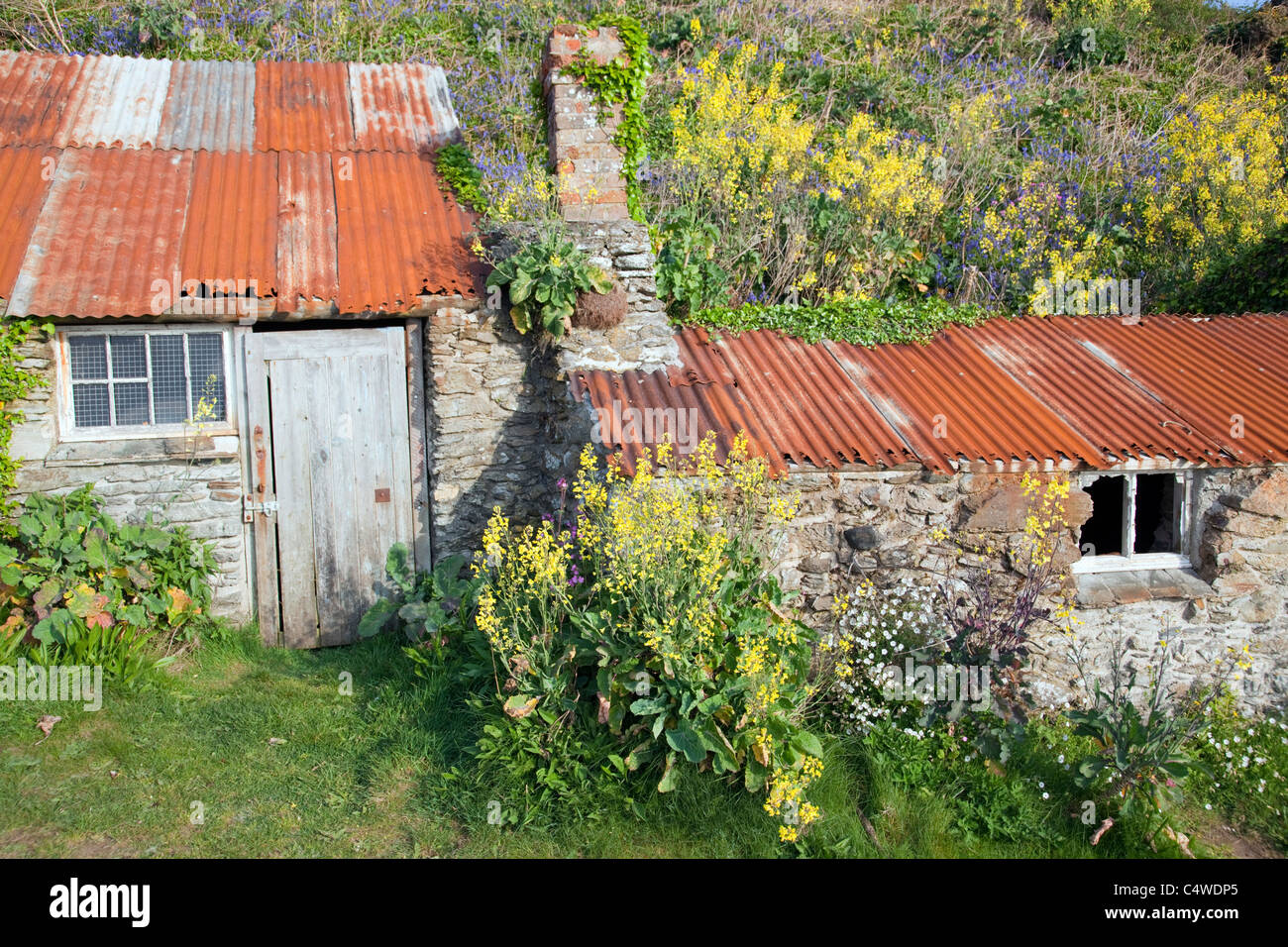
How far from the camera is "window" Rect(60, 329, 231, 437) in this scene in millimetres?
6395

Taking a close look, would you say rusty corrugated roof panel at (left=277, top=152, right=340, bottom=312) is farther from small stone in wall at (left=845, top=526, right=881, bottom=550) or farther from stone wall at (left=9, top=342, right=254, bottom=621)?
small stone in wall at (left=845, top=526, right=881, bottom=550)

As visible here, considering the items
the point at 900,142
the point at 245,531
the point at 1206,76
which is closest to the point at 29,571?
the point at 245,531

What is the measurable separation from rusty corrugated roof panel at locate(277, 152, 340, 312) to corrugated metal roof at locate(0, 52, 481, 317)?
1 cm

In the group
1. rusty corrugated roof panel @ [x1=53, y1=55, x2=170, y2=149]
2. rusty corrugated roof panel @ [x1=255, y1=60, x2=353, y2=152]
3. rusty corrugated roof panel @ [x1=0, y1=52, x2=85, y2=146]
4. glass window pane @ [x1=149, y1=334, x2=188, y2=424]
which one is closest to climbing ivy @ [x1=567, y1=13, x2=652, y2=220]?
rusty corrugated roof panel @ [x1=255, y1=60, x2=353, y2=152]

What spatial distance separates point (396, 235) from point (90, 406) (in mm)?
2728

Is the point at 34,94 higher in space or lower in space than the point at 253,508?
higher

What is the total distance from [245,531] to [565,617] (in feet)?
10.3

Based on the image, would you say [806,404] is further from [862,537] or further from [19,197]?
[19,197]

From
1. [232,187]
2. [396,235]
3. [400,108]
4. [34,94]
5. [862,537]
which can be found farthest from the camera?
[400,108]

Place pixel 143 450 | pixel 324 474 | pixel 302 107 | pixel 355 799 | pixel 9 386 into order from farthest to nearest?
pixel 302 107
pixel 324 474
pixel 143 450
pixel 9 386
pixel 355 799

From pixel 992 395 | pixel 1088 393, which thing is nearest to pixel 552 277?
pixel 992 395

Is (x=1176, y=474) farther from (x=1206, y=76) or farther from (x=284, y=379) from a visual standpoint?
(x=1206, y=76)

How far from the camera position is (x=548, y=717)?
4.57 m

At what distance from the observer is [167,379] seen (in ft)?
21.5
